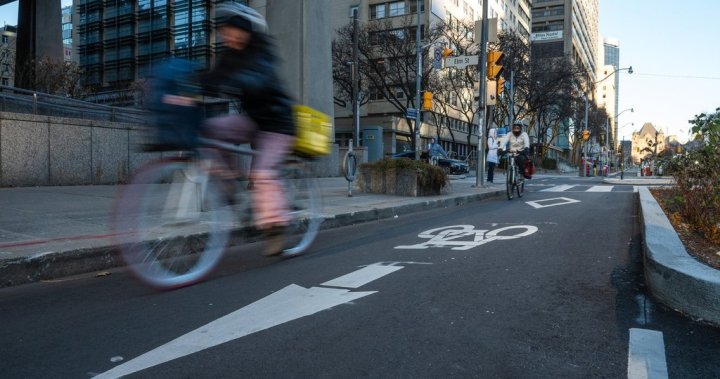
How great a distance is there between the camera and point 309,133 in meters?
4.74

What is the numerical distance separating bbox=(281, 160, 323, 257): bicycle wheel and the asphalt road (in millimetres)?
196

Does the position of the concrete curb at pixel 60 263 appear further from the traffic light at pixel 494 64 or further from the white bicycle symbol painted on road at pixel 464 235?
the traffic light at pixel 494 64

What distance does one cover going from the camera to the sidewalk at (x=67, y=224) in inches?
165

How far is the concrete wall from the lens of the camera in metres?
10.2

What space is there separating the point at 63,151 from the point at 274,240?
8.60m

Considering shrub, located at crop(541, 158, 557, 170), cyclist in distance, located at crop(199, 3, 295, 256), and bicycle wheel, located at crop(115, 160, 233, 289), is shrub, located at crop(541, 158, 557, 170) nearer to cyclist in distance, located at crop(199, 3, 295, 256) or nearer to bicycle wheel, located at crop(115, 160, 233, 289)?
cyclist in distance, located at crop(199, 3, 295, 256)

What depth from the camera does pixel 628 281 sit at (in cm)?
405

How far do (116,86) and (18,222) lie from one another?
58904mm

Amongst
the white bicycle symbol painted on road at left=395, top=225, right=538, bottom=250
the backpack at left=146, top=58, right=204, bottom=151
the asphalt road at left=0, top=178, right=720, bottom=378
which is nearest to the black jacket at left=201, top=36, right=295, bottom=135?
the backpack at left=146, top=58, right=204, bottom=151

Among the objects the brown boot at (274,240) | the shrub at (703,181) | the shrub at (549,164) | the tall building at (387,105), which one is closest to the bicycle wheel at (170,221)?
the brown boot at (274,240)

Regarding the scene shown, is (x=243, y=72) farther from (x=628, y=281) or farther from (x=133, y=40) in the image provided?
(x=133, y=40)

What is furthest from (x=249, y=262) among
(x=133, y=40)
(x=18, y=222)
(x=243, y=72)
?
(x=133, y=40)

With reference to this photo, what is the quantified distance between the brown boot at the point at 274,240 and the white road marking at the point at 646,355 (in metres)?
2.75

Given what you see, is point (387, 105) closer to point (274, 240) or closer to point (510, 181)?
point (510, 181)
